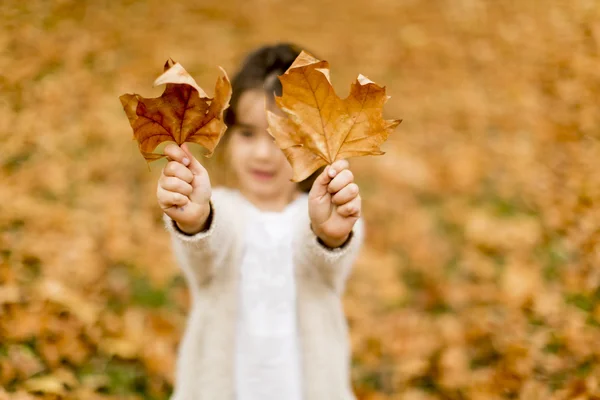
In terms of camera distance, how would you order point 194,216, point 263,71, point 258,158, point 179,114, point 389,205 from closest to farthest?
1. point 179,114
2. point 194,216
3. point 258,158
4. point 263,71
5. point 389,205

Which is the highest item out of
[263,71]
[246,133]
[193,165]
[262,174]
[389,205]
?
[389,205]

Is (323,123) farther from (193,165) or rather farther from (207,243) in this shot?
(207,243)

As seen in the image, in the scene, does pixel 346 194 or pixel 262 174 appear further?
pixel 262 174

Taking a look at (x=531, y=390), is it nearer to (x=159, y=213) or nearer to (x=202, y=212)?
(x=202, y=212)

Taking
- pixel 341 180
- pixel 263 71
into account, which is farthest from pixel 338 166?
pixel 263 71

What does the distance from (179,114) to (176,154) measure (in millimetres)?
80

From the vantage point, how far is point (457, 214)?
3.19m

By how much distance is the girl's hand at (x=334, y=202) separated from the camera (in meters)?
1.06

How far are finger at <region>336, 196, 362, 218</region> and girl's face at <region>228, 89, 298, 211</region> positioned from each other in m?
0.52

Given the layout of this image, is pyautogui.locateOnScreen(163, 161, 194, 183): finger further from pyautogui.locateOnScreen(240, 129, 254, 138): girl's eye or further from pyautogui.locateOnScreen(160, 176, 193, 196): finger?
pyautogui.locateOnScreen(240, 129, 254, 138): girl's eye

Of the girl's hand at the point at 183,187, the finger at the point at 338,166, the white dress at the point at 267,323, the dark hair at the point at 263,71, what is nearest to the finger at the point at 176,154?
the girl's hand at the point at 183,187

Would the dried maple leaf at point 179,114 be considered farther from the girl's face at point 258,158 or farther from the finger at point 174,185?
the girl's face at point 258,158

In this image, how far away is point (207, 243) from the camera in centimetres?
126

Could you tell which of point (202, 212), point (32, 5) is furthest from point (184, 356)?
point (32, 5)
